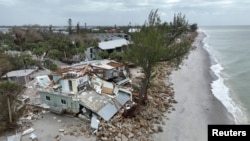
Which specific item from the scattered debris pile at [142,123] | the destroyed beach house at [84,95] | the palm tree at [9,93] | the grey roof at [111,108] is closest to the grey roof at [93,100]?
the destroyed beach house at [84,95]

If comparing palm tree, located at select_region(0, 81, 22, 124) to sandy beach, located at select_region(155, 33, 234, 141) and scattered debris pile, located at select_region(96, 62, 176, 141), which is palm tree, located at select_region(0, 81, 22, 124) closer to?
scattered debris pile, located at select_region(96, 62, 176, 141)

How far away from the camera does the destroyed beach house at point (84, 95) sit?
1772cm

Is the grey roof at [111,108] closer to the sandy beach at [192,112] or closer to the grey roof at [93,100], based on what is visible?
the grey roof at [93,100]

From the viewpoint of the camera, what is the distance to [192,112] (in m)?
20.0

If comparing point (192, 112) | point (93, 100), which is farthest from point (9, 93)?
point (192, 112)

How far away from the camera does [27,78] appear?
2750 centimetres

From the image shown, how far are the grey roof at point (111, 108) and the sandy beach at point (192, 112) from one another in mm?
3798

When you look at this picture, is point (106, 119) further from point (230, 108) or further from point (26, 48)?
point (26, 48)

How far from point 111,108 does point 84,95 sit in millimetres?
2340

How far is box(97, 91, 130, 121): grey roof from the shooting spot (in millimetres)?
17391

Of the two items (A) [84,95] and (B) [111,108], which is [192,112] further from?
(A) [84,95]

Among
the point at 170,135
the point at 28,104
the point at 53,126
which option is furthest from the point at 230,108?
the point at 28,104

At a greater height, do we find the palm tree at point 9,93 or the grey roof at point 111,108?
the palm tree at point 9,93

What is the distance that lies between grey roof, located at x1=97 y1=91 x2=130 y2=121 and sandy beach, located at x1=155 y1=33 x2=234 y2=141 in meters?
3.80
